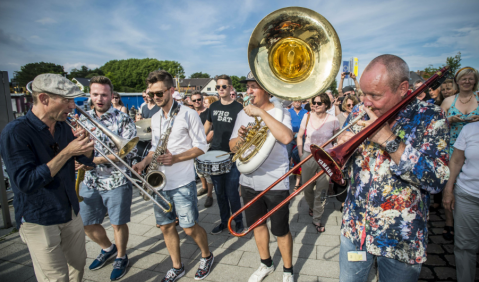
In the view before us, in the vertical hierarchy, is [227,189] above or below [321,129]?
below

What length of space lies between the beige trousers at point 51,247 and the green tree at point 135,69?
78.6 m

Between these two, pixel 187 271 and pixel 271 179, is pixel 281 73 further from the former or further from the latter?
pixel 187 271

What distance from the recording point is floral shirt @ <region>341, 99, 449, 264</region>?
1.45 meters

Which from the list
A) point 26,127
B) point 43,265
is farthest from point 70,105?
point 43,265

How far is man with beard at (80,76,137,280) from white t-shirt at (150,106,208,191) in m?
0.51

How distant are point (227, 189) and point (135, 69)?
87.3 m

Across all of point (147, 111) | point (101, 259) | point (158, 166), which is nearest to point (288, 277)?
point (158, 166)

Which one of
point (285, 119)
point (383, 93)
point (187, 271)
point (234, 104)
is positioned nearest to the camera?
point (383, 93)

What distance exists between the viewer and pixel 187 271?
308cm

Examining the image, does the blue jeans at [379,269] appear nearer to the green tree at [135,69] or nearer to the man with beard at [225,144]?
the man with beard at [225,144]

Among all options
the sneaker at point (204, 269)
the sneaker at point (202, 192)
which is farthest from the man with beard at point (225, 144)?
the sneaker at point (202, 192)

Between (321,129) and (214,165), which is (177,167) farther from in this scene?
(321,129)

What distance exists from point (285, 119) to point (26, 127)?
239cm

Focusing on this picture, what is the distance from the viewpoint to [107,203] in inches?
118
